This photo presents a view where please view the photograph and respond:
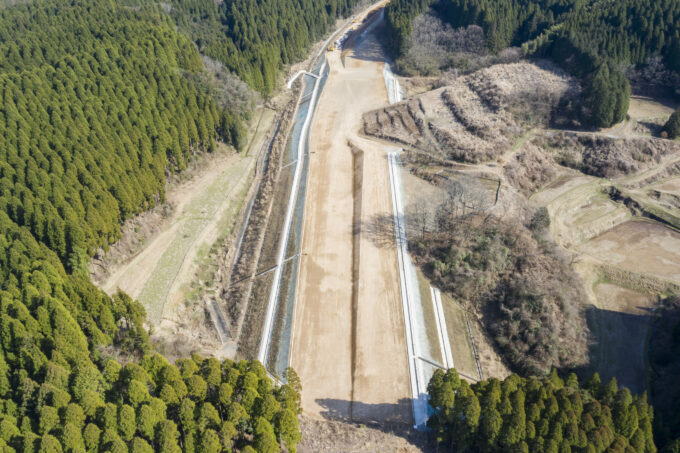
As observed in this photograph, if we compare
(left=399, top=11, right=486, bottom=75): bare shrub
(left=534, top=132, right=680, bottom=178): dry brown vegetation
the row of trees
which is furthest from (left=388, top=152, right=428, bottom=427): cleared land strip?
(left=399, top=11, right=486, bottom=75): bare shrub

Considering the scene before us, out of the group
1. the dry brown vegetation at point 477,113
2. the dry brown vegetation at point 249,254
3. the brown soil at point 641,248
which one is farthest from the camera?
the dry brown vegetation at point 477,113

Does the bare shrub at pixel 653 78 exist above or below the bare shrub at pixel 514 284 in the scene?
above

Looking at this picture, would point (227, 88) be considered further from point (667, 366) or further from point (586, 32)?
point (667, 366)

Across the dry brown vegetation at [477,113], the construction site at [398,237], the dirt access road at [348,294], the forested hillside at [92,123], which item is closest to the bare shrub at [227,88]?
the forested hillside at [92,123]

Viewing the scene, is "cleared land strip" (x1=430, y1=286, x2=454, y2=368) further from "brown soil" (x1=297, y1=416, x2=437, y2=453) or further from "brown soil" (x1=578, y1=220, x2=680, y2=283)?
"brown soil" (x1=578, y1=220, x2=680, y2=283)

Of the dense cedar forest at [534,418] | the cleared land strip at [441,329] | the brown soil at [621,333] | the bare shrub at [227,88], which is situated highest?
the bare shrub at [227,88]

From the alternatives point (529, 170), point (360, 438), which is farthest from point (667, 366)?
point (529, 170)

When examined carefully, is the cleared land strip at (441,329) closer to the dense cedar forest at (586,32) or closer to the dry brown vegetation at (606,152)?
the dry brown vegetation at (606,152)
